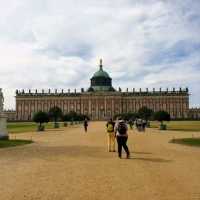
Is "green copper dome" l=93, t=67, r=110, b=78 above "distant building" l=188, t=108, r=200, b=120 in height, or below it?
above

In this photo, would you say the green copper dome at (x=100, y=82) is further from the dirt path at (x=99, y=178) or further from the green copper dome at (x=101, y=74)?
the dirt path at (x=99, y=178)

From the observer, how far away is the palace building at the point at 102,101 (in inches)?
4983

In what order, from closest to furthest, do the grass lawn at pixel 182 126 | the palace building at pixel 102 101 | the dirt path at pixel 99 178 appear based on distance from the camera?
1. the dirt path at pixel 99 178
2. the grass lawn at pixel 182 126
3. the palace building at pixel 102 101

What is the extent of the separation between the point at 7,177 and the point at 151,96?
121 metres

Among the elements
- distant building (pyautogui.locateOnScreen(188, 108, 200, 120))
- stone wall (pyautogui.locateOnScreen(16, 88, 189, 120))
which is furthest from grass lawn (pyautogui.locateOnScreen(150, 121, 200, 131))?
distant building (pyautogui.locateOnScreen(188, 108, 200, 120))

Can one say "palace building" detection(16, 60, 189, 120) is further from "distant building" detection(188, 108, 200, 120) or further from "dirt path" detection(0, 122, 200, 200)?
"dirt path" detection(0, 122, 200, 200)

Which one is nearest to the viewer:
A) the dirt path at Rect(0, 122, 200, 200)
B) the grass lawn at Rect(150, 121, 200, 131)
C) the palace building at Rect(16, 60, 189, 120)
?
the dirt path at Rect(0, 122, 200, 200)

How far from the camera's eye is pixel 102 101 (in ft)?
415

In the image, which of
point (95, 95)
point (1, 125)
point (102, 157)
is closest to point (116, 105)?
point (95, 95)

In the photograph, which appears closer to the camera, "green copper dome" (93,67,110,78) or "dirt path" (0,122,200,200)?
"dirt path" (0,122,200,200)

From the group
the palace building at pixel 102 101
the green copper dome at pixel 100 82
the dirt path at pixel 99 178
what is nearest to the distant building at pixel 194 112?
the palace building at pixel 102 101

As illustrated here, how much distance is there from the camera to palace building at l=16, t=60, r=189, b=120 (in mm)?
126562

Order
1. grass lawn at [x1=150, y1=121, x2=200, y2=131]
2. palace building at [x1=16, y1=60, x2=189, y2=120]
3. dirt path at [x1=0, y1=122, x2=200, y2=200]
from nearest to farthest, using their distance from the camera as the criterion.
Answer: dirt path at [x1=0, y1=122, x2=200, y2=200]
grass lawn at [x1=150, y1=121, x2=200, y2=131]
palace building at [x1=16, y1=60, x2=189, y2=120]

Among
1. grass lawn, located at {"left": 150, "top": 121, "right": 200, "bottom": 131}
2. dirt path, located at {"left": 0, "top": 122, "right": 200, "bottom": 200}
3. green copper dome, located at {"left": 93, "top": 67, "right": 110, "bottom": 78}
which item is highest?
green copper dome, located at {"left": 93, "top": 67, "right": 110, "bottom": 78}
